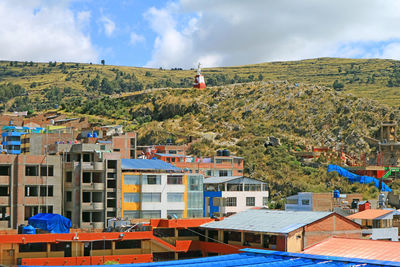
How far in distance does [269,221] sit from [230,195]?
18.3 metres

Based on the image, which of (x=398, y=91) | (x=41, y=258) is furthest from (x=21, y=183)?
(x=398, y=91)

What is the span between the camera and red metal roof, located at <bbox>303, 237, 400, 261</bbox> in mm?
56781

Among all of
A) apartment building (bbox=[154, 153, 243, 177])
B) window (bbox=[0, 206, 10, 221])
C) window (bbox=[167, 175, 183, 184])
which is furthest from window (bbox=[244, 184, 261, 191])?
window (bbox=[0, 206, 10, 221])

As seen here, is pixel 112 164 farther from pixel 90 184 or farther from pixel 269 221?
pixel 269 221

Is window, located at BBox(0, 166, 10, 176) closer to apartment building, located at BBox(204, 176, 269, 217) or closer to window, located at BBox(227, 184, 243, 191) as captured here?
apartment building, located at BBox(204, 176, 269, 217)

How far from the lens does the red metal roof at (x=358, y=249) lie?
186 ft

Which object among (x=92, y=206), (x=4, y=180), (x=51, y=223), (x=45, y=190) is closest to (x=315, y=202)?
(x=92, y=206)

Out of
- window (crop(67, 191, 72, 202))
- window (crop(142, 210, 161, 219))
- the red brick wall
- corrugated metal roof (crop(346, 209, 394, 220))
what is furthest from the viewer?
window (crop(142, 210, 161, 219))

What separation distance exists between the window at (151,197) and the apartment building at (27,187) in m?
9.79

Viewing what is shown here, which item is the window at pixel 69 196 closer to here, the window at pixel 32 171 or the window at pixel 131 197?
the window at pixel 32 171

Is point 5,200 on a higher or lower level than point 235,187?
lower

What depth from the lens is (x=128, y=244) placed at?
64.2 m

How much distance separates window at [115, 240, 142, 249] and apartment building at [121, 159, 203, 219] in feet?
23.8

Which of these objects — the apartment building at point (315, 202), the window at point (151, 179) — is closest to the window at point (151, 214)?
the window at point (151, 179)
